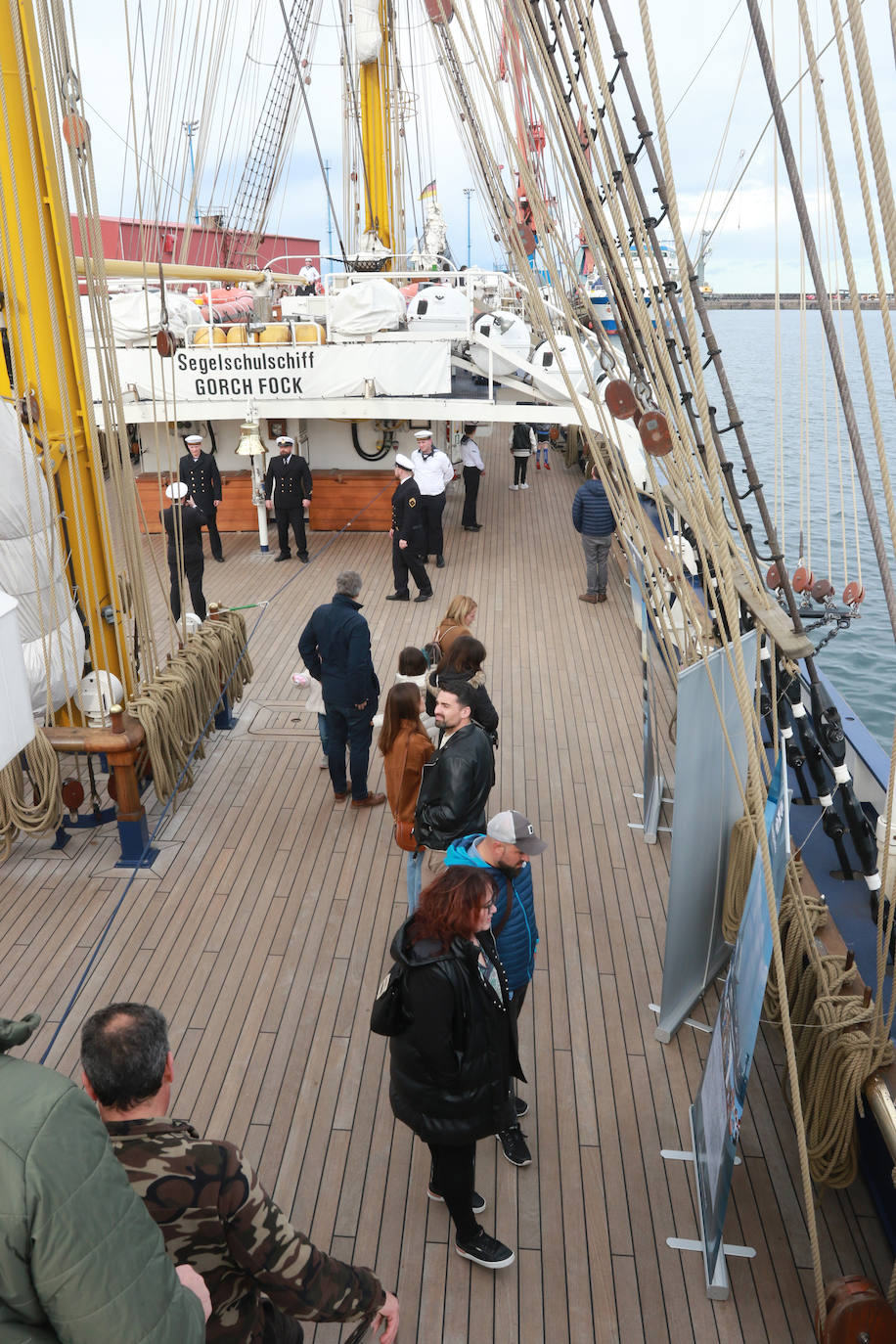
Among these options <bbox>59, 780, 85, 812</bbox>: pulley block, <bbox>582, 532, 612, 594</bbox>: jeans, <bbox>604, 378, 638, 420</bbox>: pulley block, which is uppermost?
<bbox>604, 378, 638, 420</bbox>: pulley block

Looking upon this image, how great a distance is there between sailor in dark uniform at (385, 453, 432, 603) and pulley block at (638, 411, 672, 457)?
569 centimetres

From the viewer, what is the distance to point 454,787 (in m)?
3.44

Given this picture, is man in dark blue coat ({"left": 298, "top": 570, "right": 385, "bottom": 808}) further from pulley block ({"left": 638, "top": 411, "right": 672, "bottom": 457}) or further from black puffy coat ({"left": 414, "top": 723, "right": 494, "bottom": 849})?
pulley block ({"left": 638, "top": 411, "right": 672, "bottom": 457})

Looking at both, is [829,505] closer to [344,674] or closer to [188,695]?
[344,674]

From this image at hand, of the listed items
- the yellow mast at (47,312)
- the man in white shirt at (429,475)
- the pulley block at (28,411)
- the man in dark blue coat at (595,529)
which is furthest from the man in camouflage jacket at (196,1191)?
the man in white shirt at (429,475)

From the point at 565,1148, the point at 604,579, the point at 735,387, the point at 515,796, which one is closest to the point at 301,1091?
the point at 565,1148

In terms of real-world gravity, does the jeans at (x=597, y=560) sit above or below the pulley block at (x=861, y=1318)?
above

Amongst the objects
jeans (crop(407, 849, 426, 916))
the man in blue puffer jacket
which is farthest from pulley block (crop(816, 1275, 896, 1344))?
jeans (crop(407, 849, 426, 916))

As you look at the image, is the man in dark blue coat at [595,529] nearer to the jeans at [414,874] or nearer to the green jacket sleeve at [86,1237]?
the jeans at [414,874]

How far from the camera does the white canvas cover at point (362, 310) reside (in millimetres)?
10945

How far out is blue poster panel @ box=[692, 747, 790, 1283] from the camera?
2.38 m

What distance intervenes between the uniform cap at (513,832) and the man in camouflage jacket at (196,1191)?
1183 millimetres

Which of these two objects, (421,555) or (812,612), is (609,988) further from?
(421,555)

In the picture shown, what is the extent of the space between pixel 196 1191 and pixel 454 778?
195 cm
